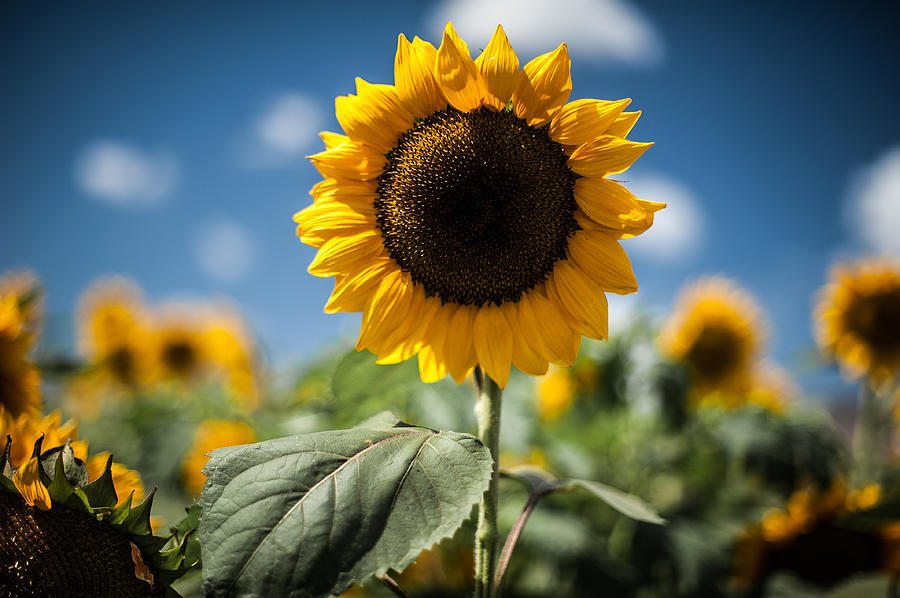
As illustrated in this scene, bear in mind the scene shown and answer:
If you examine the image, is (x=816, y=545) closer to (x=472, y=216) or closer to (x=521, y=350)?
(x=521, y=350)

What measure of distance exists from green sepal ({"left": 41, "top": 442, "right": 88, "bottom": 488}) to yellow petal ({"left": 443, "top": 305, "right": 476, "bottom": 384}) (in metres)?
0.77

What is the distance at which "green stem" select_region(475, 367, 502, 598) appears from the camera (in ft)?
4.28

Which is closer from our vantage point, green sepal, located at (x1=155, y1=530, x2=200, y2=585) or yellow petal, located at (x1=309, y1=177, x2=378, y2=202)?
green sepal, located at (x1=155, y1=530, x2=200, y2=585)

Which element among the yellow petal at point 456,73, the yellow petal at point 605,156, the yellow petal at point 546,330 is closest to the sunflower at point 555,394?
the yellow petal at point 546,330

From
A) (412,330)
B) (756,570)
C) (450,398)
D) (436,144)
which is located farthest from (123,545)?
(756,570)

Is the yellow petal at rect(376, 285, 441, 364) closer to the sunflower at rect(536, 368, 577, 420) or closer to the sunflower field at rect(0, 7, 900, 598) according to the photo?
the sunflower field at rect(0, 7, 900, 598)

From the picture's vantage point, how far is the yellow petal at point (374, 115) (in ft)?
4.53

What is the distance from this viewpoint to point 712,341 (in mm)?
4430

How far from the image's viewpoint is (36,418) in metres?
1.74

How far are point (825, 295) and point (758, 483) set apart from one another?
4.83ft

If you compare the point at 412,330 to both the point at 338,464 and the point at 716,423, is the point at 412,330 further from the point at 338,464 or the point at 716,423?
the point at 716,423

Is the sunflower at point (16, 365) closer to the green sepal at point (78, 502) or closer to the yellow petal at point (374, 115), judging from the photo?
the green sepal at point (78, 502)

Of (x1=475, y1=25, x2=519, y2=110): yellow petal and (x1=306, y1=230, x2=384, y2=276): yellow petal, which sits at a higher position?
(x1=475, y1=25, x2=519, y2=110): yellow petal

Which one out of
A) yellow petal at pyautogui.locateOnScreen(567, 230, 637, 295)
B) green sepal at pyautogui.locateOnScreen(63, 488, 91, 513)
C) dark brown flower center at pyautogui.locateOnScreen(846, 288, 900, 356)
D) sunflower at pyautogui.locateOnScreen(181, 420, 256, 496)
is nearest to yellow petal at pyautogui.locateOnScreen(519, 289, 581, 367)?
yellow petal at pyautogui.locateOnScreen(567, 230, 637, 295)
